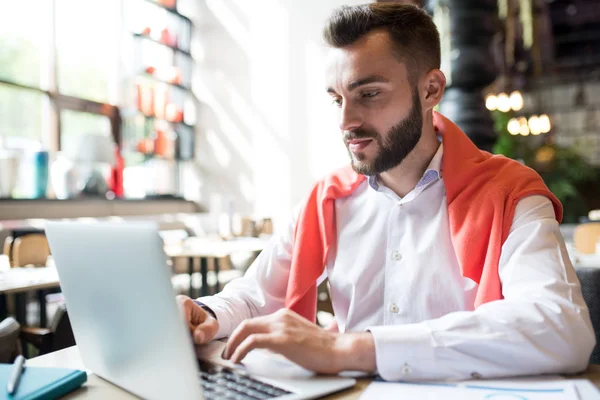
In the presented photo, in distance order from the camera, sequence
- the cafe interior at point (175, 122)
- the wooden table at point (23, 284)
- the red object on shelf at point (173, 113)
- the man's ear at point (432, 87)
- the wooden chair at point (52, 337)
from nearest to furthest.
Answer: the man's ear at point (432, 87)
the wooden chair at point (52, 337)
the wooden table at point (23, 284)
the cafe interior at point (175, 122)
the red object on shelf at point (173, 113)

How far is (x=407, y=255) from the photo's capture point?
3.88 ft

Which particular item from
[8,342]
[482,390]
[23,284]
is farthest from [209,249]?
[482,390]

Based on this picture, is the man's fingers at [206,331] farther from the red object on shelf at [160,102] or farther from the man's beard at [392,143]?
the red object on shelf at [160,102]

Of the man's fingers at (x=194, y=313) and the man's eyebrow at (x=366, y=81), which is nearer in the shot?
the man's fingers at (x=194, y=313)

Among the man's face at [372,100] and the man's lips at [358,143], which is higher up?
the man's face at [372,100]

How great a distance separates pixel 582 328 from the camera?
83 centimetres

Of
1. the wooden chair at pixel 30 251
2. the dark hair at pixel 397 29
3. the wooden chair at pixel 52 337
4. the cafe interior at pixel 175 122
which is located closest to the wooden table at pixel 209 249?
the cafe interior at pixel 175 122

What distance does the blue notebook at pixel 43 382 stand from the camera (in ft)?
2.38

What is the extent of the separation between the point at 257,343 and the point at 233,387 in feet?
0.22

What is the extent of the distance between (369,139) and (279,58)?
614 cm

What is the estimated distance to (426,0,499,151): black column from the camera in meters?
2.85

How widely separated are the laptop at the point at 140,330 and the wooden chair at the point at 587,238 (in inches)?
130

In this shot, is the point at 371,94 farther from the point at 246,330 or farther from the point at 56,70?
the point at 56,70

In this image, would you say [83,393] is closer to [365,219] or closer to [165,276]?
[165,276]
